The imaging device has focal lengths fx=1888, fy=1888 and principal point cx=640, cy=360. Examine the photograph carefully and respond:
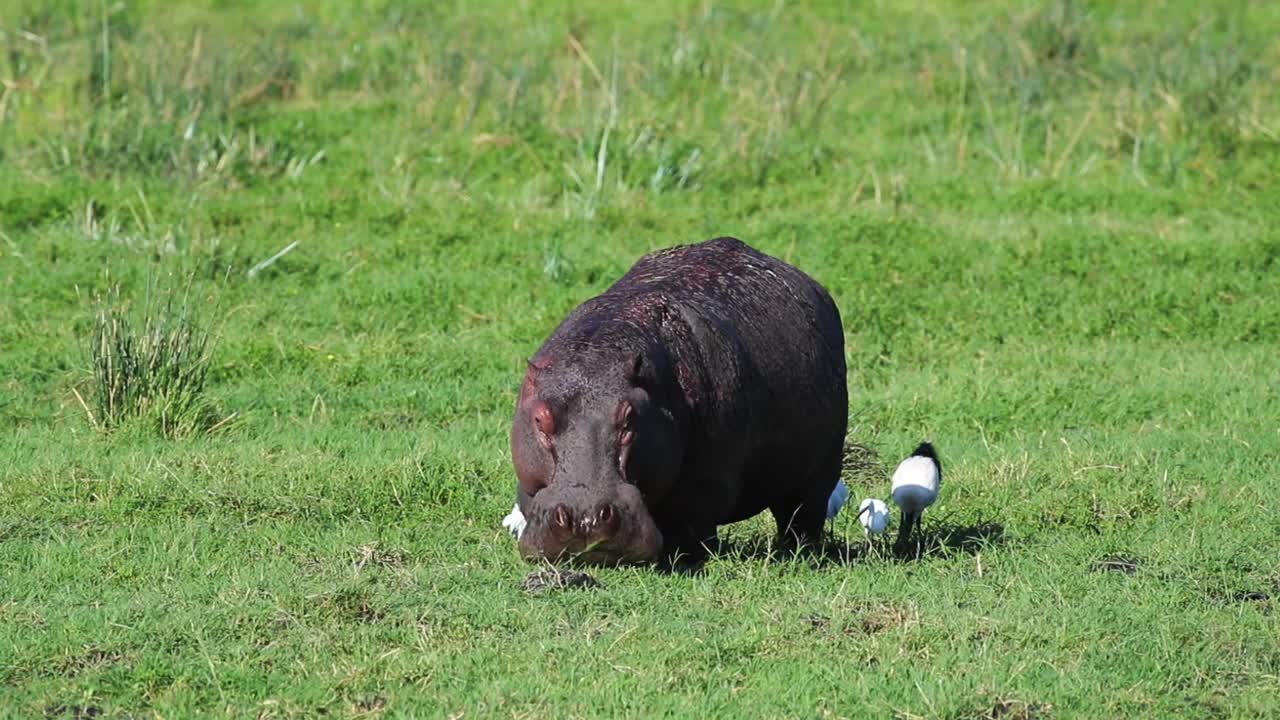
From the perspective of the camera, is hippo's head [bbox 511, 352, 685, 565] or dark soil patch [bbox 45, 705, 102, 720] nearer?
dark soil patch [bbox 45, 705, 102, 720]


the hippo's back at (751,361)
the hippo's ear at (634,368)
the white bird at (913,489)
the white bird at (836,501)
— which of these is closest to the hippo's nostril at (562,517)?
the hippo's ear at (634,368)

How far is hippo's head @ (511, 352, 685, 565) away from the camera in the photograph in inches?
239

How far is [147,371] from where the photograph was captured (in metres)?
8.97

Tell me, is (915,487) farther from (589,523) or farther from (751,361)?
(589,523)

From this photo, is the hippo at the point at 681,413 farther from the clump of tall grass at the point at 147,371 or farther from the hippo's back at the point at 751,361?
the clump of tall grass at the point at 147,371

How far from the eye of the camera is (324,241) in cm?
1248

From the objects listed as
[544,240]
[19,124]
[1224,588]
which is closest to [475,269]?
[544,240]

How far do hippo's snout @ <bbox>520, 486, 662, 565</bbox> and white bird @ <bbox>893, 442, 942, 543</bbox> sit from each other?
1441 millimetres

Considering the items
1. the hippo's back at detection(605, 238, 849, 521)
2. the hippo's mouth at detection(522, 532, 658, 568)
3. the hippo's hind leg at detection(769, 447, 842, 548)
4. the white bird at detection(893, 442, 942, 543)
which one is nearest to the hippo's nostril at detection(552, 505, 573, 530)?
the hippo's mouth at detection(522, 532, 658, 568)

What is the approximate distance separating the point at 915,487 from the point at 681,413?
1246 millimetres

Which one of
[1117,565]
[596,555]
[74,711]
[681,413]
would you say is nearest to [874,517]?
[1117,565]

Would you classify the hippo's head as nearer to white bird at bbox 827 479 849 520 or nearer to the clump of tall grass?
white bird at bbox 827 479 849 520

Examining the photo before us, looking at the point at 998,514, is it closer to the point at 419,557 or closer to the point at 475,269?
the point at 419,557

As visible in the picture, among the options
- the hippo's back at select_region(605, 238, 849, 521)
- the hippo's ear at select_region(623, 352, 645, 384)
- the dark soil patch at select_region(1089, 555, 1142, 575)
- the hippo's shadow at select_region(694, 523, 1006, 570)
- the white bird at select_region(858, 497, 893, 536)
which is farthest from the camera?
the white bird at select_region(858, 497, 893, 536)
